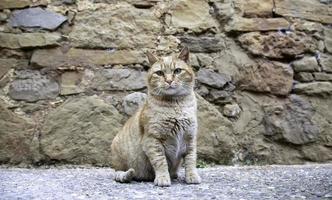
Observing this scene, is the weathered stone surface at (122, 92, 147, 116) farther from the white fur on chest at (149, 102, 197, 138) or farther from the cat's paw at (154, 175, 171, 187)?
the cat's paw at (154, 175, 171, 187)

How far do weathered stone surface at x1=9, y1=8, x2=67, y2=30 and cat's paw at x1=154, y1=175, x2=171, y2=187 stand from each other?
6.81ft

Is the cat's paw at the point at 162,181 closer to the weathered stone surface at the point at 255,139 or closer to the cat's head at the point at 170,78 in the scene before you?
the cat's head at the point at 170,78

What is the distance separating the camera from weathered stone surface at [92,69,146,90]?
5.00m

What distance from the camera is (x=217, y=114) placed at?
16.7 ft

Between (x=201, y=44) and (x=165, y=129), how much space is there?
1644 millimetres

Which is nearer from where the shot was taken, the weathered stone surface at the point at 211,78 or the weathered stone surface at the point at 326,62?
the weathered stone surface at the point at 211,78

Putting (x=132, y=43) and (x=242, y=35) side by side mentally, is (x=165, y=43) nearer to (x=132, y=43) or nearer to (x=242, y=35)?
(x=132, y=43)

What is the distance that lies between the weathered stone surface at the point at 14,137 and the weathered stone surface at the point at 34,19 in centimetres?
76

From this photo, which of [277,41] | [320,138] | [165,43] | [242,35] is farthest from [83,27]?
[320,138]

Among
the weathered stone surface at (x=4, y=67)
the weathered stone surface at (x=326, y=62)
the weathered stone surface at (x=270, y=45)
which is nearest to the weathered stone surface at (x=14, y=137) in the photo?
the weathered stone surface at (x=4, y=67)

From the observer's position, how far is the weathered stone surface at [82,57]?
A: 16.3 ft

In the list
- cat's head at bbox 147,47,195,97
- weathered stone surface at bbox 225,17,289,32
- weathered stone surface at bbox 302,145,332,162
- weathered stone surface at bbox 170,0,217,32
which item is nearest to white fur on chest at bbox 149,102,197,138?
cat's head at bbox 147,47,195,97

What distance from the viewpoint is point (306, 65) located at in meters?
5.17

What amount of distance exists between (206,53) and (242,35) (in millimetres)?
388
